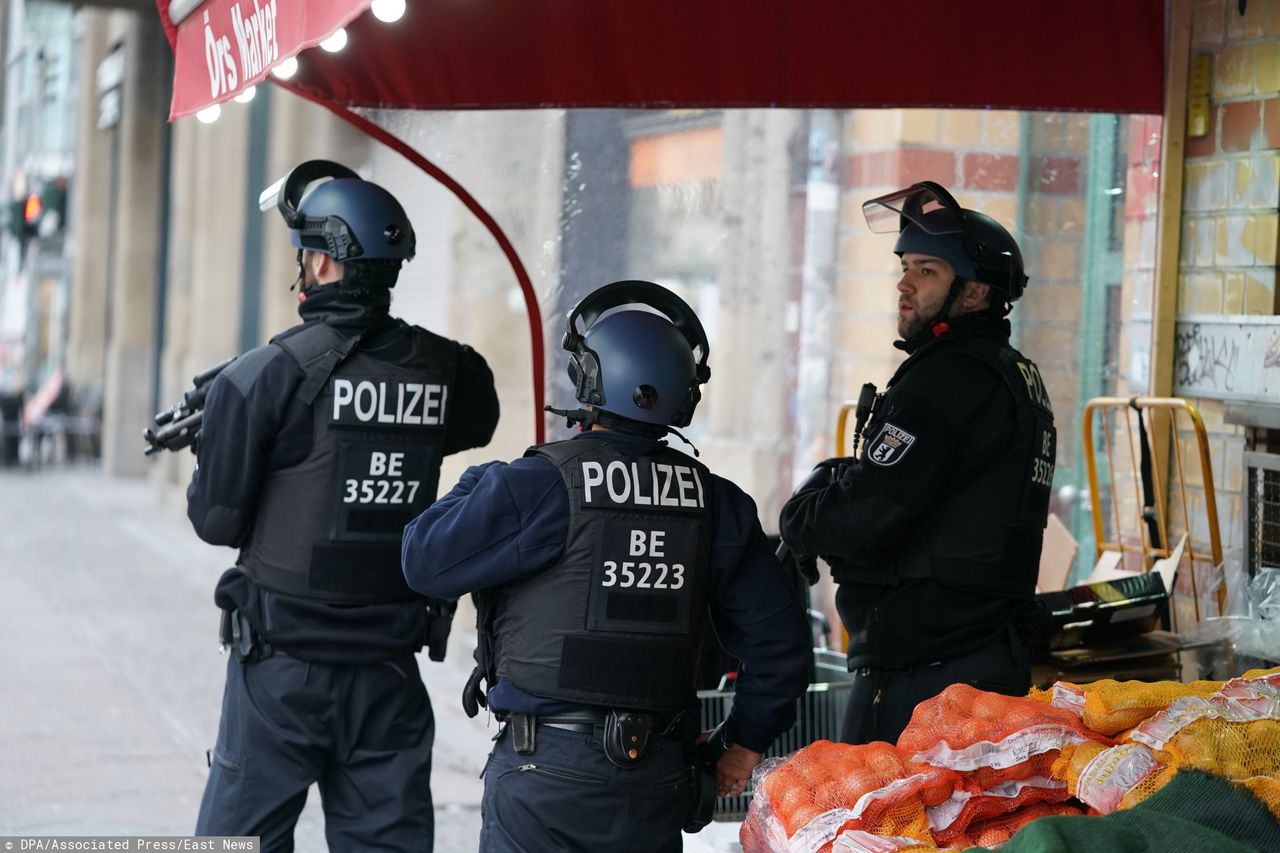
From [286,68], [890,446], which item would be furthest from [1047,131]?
[286,68]

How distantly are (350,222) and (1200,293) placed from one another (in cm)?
269

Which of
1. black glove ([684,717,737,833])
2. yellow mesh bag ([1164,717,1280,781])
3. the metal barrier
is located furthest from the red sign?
the metal barrier

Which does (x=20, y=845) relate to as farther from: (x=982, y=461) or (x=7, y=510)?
(x=7, y=510)

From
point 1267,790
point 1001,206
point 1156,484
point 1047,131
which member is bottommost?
point 1267,790

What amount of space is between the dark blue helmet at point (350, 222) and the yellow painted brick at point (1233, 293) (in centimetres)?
253

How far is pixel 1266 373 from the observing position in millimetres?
4586

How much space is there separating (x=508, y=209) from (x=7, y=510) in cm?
1221

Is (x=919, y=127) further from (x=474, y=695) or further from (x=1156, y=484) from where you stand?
(x=474, y=695)

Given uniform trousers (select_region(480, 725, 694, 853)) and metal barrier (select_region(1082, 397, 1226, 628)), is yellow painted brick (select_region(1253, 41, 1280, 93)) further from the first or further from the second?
uniform trousers (select_region(480, 725, 694, 853))

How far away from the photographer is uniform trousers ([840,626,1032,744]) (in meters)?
3.85

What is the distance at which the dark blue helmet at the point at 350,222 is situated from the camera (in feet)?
13.8

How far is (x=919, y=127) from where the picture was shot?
6.68 meters

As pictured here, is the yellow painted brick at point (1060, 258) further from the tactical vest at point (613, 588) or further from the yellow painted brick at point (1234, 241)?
the tactical vest at point (613, 588)

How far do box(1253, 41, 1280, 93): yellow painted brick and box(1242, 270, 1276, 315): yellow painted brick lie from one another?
571mm
